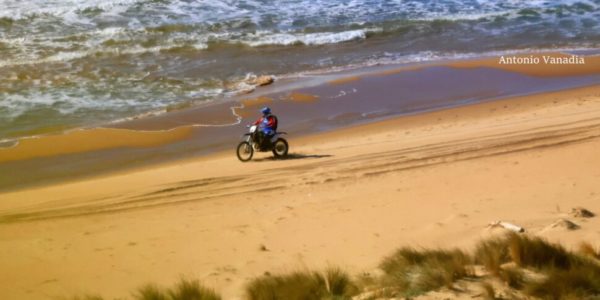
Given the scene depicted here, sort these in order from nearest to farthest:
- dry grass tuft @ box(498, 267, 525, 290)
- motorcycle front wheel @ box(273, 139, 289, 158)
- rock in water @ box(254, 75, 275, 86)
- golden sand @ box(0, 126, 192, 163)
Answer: dry grass tuft @ box(498, 267, 525, 290), motorcycle front wheel @ box(273, 139, 289, 158), golden sand @ box(0, 126, 192, 163), rock in water @ box(254, 75, 275, 86)

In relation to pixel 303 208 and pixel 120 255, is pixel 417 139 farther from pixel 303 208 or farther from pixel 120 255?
pixel 120 255

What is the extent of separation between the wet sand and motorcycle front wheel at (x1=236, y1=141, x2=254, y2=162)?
38.7 inches

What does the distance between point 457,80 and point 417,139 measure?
6109 millimetres

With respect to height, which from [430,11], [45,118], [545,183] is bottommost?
[545,183]

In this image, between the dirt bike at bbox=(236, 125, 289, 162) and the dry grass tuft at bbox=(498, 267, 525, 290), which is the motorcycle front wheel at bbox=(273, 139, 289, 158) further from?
the dry grass tuft at bbox=(498, 267, 525, 290)

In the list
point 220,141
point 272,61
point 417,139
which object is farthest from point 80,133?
point 272,61

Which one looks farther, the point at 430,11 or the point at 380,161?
the point at 430,11

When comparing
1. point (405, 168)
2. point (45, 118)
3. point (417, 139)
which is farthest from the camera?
point (45, 118)

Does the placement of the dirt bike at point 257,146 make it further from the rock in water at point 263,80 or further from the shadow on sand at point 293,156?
the rock in water at point 263,80

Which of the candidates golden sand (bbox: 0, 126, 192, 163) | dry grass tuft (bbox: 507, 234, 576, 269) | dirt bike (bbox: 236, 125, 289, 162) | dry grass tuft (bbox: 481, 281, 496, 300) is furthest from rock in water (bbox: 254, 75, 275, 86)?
dry grass tuft (bbox: 481, 281, 496, 300)

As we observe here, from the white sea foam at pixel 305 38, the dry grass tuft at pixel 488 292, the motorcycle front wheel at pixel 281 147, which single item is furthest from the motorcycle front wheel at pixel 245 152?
the white sea foam at pixel 305 38

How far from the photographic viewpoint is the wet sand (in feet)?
39.8

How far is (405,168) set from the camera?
34.1ft

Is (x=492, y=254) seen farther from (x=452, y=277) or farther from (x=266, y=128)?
(x=266, y=128)
